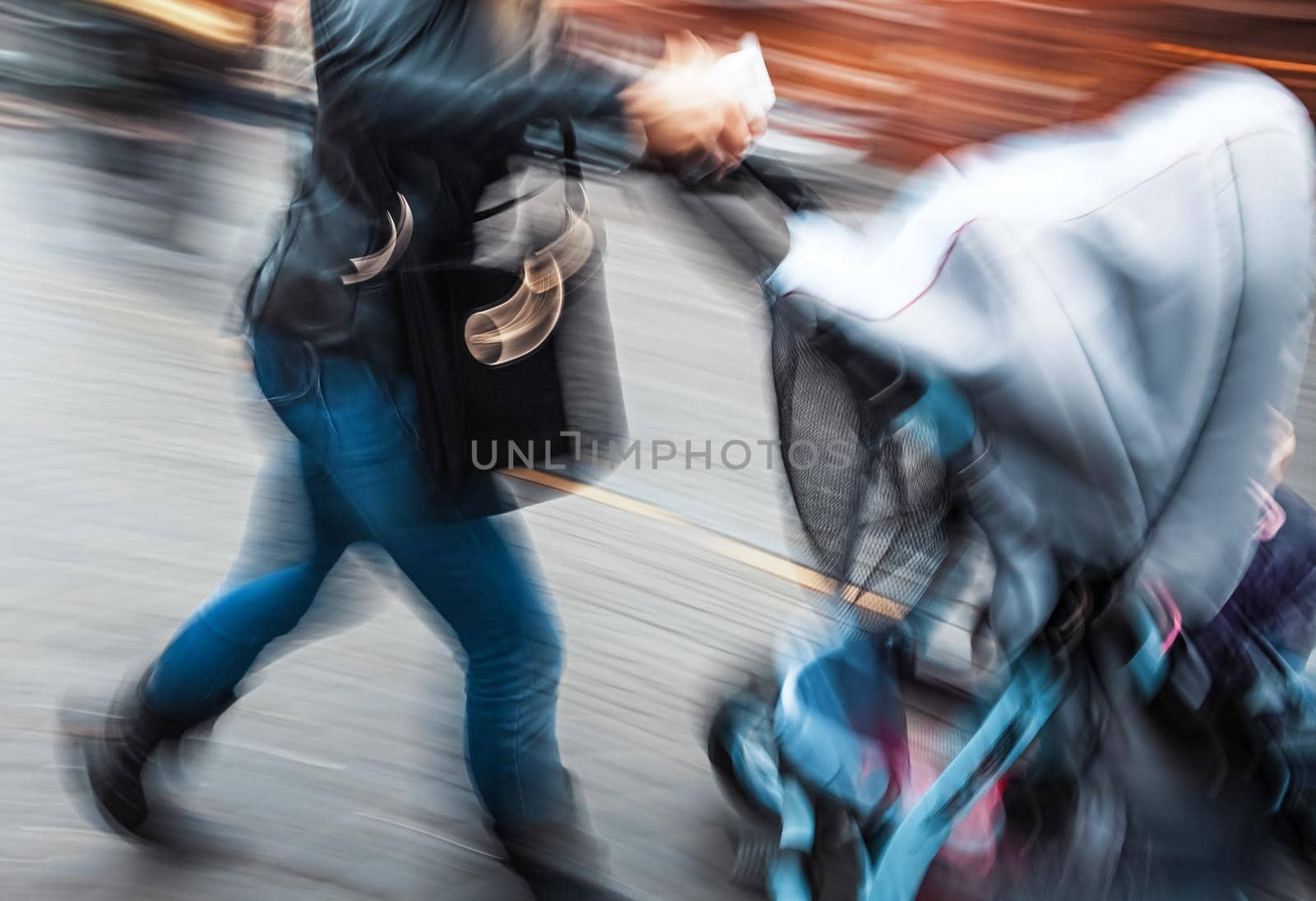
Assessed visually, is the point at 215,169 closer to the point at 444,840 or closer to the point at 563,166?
the point at 444,840

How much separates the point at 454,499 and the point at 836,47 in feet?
17.6

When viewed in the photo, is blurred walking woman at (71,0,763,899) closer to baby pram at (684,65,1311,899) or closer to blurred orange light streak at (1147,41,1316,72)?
baby pram at (684,65,1311,899)

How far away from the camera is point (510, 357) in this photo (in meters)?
2.02

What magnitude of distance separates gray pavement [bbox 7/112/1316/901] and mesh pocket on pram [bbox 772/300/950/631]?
38 centimetres

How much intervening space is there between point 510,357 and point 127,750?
1.02m

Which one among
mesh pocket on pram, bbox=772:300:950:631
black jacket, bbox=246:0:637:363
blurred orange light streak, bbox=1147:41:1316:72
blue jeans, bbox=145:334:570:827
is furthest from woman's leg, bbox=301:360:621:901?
blurred orange light streak, bbox=1147:41:1316:72

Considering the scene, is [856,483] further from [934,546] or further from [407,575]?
[407,575]

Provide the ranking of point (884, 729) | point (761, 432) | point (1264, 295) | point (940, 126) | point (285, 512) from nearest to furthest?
point (1264, 295) → point (884, 729) → point (285, 512) → point (761, 432) → point (940, 126)

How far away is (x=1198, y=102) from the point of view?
1.72 metres

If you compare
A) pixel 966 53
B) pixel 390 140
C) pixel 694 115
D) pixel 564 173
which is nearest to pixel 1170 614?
pixel 694 115

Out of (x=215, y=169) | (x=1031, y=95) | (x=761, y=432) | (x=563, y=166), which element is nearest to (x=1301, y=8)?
(x=1031, y=95)

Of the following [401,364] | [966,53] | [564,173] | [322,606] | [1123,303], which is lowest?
[966,53]

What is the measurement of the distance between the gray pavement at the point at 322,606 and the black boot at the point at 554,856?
249mm

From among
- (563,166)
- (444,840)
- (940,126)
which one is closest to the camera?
(563,166)
